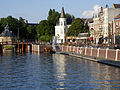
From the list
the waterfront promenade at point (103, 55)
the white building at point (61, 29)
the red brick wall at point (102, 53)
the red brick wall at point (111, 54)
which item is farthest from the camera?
the white building at point (61, 29)

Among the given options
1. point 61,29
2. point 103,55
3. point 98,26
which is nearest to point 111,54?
point 103,55

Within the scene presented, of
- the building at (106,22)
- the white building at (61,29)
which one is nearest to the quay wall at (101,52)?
the building at (106,22)

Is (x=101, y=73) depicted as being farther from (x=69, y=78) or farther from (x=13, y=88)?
(x=13, y=88)

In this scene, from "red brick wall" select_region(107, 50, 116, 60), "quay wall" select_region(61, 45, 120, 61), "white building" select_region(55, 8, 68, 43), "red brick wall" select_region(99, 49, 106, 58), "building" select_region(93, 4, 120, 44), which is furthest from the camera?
"white building" select_region(55, 8, 68, 43)

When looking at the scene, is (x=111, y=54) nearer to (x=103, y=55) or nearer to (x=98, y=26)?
(x=103, y=55)

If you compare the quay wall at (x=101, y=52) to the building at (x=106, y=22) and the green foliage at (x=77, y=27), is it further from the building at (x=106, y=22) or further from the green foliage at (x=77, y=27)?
the green foliage at (x=77, y=27)

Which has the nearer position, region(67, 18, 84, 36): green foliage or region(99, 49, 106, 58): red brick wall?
region(99, 49, 106, 58): red brick wall

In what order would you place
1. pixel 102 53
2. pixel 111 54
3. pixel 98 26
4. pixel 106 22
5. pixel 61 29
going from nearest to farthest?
pixel 111 54 → pixel 102 53 → pixel 106 22 → pixel 98 26 → pixel 61 29

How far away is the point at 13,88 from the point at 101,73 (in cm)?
1642

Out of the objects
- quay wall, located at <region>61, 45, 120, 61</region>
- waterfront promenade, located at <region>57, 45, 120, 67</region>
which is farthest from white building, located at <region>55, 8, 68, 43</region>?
waterfront promenade, located at <region>57, 45, 120, 67</region>

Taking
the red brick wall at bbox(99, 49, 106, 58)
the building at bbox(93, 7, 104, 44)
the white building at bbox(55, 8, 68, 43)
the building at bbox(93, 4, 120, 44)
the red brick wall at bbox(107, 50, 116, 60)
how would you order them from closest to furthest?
the red brick wall at bbox(107, 50, 116, 60)
the red brick wall at bbox(99, 49, 106, 58)
the building at bbox(93, 4, 120, 44)
the building at bbox(93, 7, 104, 44)
the white building at bbox(55, 8, 68, 43)

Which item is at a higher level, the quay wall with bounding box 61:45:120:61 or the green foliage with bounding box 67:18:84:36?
the green foliage with bounding box 67:18:84:36

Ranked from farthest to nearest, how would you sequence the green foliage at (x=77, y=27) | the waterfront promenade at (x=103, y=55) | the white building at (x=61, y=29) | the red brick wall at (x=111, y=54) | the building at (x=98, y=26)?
1. the white building at (x=61, y=29)
2. the green foliage at (x=77, y=27)
3. the building at (x=98, y=26)
4. the red brick wall at (x=111, y=54)
5. the waterfront promenade at (x=103, y=55)

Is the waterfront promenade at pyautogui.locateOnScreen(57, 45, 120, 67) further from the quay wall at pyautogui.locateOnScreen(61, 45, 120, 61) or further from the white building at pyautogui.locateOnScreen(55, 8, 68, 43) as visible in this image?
the white building at pyautogui.locateOnScreen(55, 8, 68, 43)
